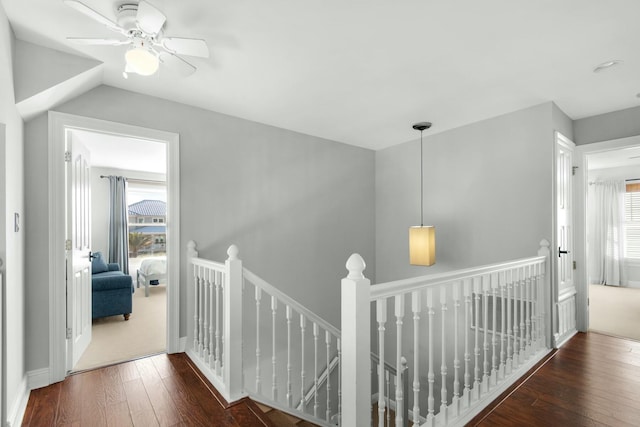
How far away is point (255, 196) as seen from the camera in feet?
11.4

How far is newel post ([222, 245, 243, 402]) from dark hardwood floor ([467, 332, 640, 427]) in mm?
1535

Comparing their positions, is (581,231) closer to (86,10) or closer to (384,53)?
(384,53)

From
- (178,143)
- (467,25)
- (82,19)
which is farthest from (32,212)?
(467,25)

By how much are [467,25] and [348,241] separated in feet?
9.93

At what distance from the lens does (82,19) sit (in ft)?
5.88

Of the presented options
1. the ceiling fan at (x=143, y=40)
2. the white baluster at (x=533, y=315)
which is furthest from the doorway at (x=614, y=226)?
the ceiling fan at (x=143, y=40)

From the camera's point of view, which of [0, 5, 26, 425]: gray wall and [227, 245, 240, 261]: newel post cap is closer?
[0, 5, 26, 425]: gray wall

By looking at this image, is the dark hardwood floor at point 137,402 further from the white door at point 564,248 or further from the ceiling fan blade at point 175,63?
the white door at point 564,248

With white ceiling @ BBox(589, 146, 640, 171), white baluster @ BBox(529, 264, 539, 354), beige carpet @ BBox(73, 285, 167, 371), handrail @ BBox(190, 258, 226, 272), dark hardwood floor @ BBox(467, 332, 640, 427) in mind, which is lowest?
beige carpet @ BBox(73, 285, 167, 371)

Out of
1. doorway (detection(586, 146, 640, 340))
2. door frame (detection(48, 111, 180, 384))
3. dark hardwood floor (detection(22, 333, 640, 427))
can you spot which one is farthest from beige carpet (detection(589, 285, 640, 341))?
door frame (detection(48, 111, 180, 384))

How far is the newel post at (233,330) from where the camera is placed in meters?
→ 2.13

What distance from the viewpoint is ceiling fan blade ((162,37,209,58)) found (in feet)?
5.67

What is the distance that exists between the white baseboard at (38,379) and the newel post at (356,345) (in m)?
2.30

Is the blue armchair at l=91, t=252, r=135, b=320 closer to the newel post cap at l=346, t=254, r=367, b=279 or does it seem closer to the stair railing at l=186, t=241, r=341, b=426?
the stair railing at l=186, t=241, r=341, b=426
